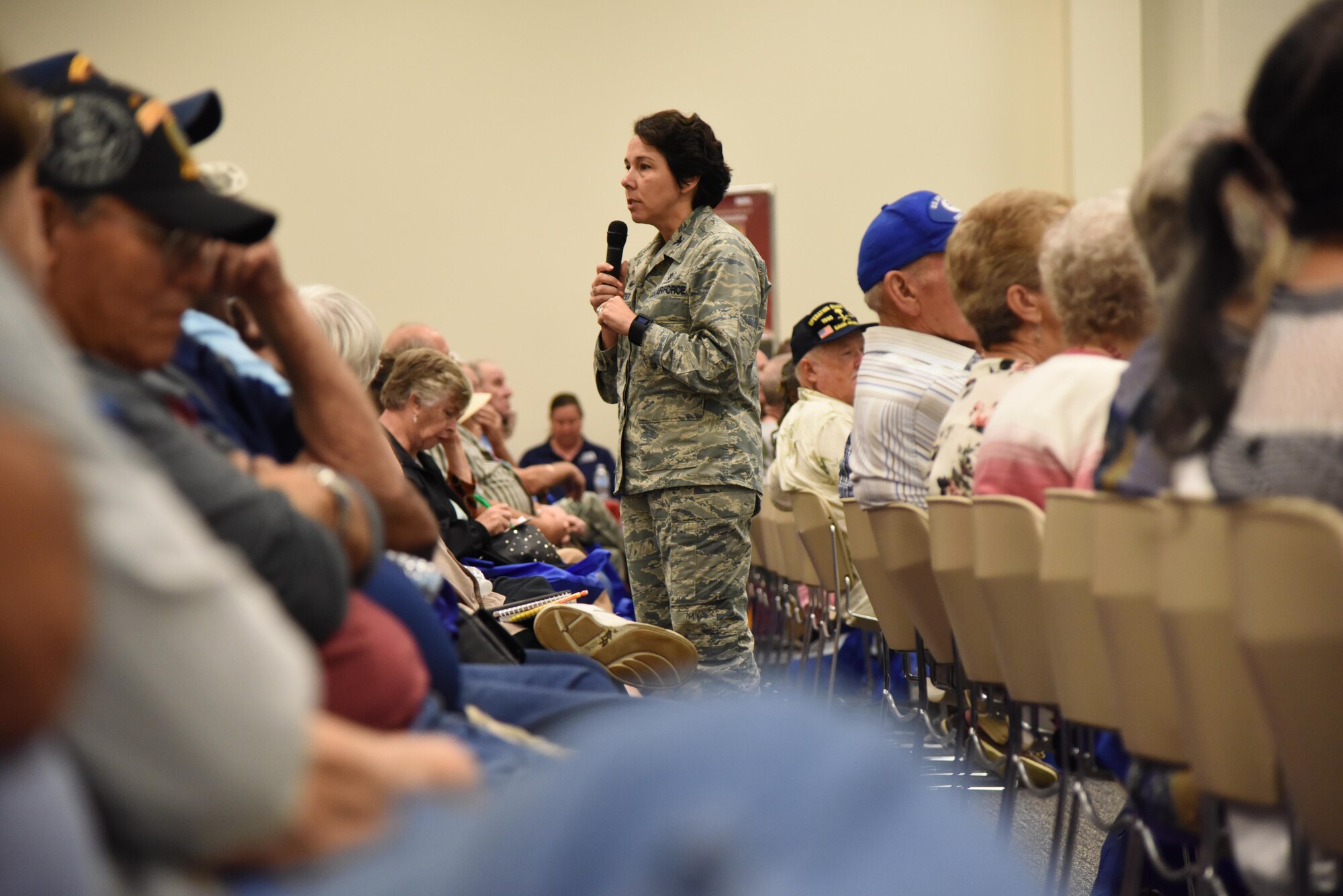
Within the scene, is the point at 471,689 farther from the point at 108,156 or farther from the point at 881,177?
the point at 881,177

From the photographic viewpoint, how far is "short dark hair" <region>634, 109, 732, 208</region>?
325 centimetres

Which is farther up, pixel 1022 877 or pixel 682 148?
pixel 682 148

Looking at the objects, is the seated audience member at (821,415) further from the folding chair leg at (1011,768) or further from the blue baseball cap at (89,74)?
the blue baseball cap at (89,74)

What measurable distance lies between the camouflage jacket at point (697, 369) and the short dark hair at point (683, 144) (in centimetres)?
13

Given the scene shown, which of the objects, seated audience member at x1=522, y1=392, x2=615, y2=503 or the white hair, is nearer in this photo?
the white hair

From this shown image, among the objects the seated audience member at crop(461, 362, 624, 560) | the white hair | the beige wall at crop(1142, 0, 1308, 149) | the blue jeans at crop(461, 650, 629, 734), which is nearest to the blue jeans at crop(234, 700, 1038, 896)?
the blue jeans at crop(461, 650, 629, 734)

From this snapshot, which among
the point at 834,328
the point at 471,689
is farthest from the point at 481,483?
the point at 471,689

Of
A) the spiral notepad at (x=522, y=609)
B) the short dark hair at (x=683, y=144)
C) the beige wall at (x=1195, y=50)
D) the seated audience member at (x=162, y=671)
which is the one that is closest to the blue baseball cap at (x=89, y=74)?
the seated audience member at (x=162, y=671)

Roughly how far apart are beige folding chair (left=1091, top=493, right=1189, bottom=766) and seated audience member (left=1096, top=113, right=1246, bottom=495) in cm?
3

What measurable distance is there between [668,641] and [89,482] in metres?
1.99

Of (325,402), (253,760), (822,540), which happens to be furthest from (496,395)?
(253,760)

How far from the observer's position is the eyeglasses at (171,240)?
3.53 feet

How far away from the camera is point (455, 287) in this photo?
8070 mm

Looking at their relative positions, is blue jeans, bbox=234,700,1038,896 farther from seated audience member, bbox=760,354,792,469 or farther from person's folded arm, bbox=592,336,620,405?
seated audience member, bbox=760,354,792,469
